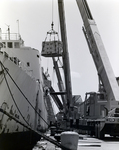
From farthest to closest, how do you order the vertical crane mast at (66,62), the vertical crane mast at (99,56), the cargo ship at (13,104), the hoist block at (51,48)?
the vertical crane mast at (66,62) → the hoist block at (51,48) → the vertical crane mast at (99,56) → the cargo ship at (13,104)

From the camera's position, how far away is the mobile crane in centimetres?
1817

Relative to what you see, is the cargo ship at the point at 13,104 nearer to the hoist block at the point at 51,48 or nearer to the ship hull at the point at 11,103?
the ship hull at the point at 11,103

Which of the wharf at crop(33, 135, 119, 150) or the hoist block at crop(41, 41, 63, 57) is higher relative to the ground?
the hoist block at crop(41, 41, 63, 57)

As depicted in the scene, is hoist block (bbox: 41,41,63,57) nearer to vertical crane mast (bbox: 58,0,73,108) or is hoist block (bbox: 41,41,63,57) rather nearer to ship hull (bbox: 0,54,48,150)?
vertical crane mast (bbox: 58,0,73,108)

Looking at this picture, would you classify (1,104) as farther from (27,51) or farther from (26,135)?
(27,51)

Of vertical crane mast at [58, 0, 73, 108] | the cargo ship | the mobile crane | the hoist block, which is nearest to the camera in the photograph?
the cargo ship

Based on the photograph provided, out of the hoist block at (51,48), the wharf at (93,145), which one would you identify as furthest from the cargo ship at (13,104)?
the hoist block at (51,48)

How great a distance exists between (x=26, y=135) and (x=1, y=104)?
215 inches

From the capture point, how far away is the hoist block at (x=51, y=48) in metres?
26.4

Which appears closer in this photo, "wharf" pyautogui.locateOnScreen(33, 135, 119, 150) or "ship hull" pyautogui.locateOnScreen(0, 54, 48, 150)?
"ship hull" pyautogui.locateOnScreen(0, 54, 48, 150)

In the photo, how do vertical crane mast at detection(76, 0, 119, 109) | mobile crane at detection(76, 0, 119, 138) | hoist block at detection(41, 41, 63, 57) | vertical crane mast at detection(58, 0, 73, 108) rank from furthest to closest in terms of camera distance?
vertical crane mast at detection(58, 0, 73, 108)
hoist block at detection(41, 41, 63, 57)
vertical crane mast at detection(76, 0, 119, 109)
mobile crane at detection(76, 0, 119, 138)

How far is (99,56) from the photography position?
1973cm

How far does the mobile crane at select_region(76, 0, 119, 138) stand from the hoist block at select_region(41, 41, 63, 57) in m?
4.41

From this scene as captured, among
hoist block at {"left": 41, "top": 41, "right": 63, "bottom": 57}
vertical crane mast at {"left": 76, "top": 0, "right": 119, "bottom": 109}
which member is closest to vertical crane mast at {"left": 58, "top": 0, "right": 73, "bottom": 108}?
hoist block at {"left": 41, "top": 41, "right": 63, "bottom": 57}
